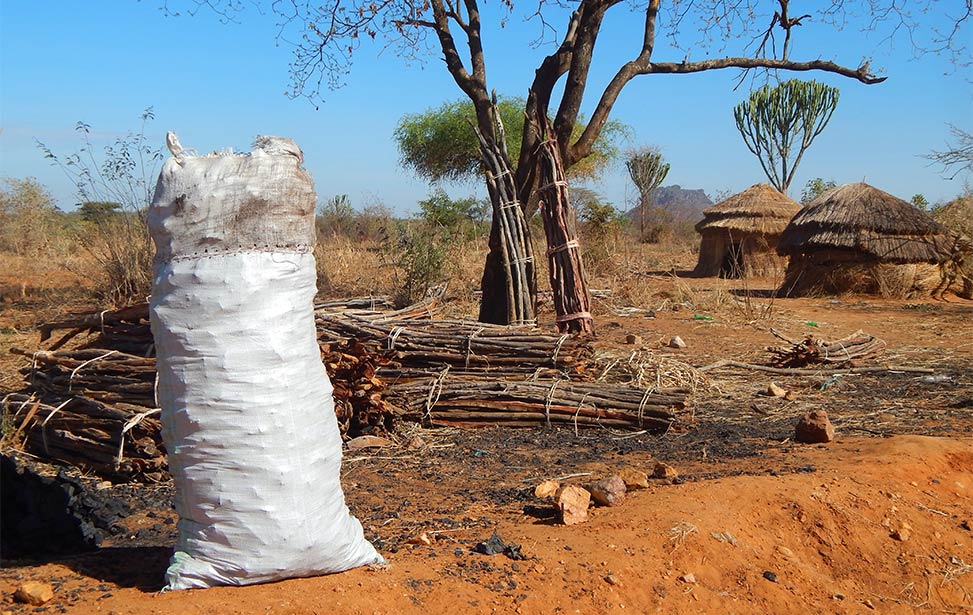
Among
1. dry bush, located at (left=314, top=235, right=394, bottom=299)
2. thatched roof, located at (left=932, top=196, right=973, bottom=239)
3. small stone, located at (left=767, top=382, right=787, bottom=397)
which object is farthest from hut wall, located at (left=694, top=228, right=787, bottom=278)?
small stone, located at (left=767, top=382, right=787, bottom=397)

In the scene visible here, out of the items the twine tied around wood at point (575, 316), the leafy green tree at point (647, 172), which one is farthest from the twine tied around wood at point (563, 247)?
the leafy green tree at point (647, 172)

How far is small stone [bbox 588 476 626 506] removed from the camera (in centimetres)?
345

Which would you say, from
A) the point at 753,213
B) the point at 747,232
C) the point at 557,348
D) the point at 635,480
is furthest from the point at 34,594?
the point at 753,213

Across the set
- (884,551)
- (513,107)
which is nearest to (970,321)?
(884,551)

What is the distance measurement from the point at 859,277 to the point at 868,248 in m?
0.48

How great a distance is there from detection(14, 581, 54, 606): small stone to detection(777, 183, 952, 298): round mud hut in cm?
1227

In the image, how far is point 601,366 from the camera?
20.4 ft

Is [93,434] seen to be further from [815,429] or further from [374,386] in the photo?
[815,429]

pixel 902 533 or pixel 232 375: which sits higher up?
pixel 232 375

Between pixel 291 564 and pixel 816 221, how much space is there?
12.2 metres

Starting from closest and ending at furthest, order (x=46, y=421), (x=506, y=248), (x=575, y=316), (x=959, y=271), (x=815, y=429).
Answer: (x=46, y=421), (x=815, y=429), (x=575, y=316), (x=506, y=248), (x=959, y=271)

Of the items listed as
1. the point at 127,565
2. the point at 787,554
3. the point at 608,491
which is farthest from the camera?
the point at 608,491

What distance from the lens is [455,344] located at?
208 inches

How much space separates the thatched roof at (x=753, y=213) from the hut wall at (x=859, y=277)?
297cm
